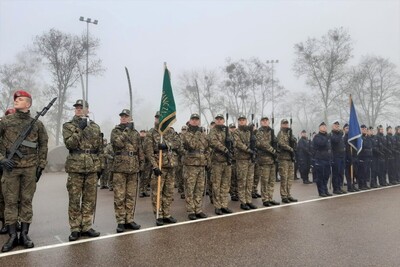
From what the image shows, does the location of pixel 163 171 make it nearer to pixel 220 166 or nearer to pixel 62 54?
pixel 220 166

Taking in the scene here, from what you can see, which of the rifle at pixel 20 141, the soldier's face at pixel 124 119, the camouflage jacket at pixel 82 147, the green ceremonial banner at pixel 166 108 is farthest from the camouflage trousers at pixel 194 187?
the rifle at pixel 20 141

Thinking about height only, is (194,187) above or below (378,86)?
below

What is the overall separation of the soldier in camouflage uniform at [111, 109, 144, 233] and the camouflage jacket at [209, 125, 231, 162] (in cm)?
192

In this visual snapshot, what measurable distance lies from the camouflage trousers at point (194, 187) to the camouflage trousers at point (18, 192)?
2.87 m

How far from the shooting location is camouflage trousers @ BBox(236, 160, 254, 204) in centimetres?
793

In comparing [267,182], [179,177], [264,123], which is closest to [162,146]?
[267,182]

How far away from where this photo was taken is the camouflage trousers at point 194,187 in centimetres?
695

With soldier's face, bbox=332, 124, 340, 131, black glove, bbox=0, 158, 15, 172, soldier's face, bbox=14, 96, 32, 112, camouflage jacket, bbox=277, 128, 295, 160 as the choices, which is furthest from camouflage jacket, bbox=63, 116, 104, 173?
soldier's face, bbox=332, 124, 340, 131

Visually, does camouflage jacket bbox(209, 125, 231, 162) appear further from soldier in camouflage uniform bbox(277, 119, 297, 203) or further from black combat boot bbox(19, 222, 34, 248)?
black combat boot bbox(19, 222, 34, 248)

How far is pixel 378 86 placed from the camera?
4628cm

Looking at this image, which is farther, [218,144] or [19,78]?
[19,78]

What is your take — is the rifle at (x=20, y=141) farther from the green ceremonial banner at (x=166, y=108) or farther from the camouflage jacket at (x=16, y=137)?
the green ceremonial banner at (x=166, y=108)

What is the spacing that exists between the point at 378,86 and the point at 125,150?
156 ft

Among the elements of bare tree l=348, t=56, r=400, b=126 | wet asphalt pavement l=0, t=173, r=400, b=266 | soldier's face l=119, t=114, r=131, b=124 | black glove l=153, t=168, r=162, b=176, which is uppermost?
bare tree l=348, t=56, r=400, b=126
